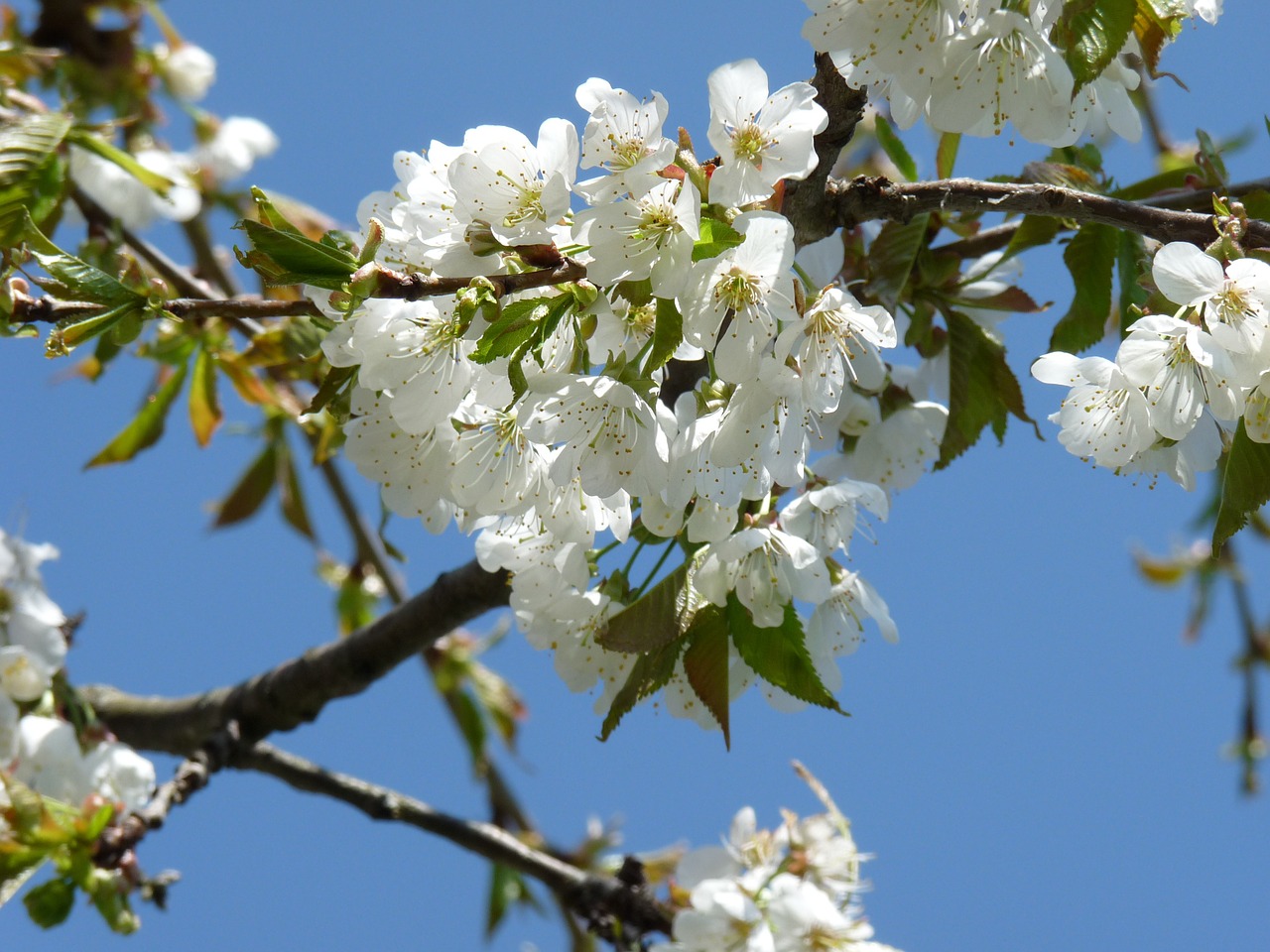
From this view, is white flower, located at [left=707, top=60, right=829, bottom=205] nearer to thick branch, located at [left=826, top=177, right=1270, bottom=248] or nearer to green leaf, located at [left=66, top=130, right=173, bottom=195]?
thick branch, located at [left=826, top=177, right=1270, bottom=248]

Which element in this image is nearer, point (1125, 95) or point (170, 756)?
point (1125, 95)

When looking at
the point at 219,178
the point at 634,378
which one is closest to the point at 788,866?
the point at 634,378

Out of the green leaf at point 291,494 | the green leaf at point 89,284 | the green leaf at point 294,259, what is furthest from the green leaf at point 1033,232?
the green leaf at point 291,494

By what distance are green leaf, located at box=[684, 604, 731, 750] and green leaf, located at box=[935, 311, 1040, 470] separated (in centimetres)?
53

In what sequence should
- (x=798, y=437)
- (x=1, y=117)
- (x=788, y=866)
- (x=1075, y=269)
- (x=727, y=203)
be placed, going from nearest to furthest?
(x=727, y=203) → (x=798, y=437) → (x=1075, y=269) → (x=788, y=866) → (x=1, y=117)

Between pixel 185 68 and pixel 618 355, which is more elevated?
pixel 185 68

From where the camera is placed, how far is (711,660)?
138cm

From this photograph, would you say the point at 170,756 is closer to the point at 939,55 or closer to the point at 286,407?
the point at 286,407

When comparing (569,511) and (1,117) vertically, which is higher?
(1,117)

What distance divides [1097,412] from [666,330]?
1.86 feet

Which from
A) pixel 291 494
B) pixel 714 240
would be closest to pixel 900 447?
pixel 714 240

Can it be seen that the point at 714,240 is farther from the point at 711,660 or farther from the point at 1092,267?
the point at 1092,267

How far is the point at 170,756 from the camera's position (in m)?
2.66

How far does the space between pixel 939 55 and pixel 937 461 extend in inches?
25.5
